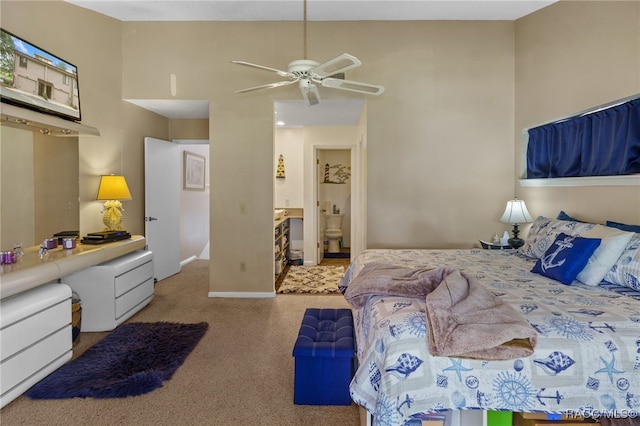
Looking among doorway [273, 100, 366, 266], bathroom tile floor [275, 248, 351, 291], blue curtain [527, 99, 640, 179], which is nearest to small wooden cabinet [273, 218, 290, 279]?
bathroom tile floor [275, 248, 351, 291]

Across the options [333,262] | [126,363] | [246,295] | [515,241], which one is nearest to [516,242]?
[515,241]

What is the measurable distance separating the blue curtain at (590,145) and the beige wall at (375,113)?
14.6 inches

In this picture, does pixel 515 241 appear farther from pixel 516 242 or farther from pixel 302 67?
pixel 302 67

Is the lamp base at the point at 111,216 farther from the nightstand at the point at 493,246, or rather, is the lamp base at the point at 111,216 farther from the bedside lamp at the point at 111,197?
the nightstand at the point at 493,246

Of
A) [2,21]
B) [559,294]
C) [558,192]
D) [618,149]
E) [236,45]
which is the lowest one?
[559,294]

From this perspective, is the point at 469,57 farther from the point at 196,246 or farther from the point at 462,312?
the point at 196,246

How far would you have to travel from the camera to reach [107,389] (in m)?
2.32

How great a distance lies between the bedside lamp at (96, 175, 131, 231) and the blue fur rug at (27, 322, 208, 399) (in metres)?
1.17

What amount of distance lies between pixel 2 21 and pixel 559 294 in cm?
444

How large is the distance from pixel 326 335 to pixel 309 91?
1829mm

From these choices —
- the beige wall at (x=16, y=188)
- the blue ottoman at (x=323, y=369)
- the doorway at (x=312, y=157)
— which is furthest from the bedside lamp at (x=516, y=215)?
the beige wall at (x=16, y=188)

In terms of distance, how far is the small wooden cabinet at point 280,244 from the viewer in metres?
Answer: 5.31

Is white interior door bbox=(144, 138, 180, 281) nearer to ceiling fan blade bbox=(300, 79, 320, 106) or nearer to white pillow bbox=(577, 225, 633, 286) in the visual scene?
ceiling fan blade bbox=(300, 79, 320, 106)

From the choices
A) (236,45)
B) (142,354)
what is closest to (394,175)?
(236,45)
